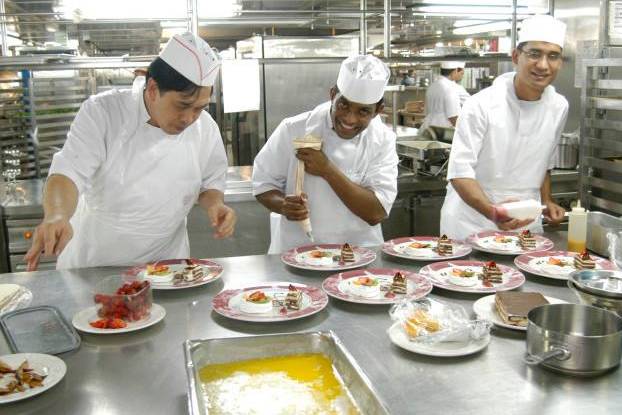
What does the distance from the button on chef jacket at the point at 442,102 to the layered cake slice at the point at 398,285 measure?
3.94 metres

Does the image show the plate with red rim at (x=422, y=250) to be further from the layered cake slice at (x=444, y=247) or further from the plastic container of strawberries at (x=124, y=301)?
the plastic container of strawberries at (x=124, y=301)

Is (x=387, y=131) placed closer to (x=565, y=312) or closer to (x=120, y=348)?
(x=565, y=312)

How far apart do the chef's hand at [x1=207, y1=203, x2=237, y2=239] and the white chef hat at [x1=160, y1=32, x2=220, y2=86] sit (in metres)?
0.50

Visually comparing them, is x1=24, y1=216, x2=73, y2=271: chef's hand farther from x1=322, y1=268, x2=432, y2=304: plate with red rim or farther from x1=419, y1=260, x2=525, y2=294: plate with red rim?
x1=419, y1=260, x2=525, y2=294: plate with red rim

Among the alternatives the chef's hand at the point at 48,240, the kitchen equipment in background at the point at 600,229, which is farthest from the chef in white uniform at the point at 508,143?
the chef's hand at the point at 48,240

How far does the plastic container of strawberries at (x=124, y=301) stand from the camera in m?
1.72

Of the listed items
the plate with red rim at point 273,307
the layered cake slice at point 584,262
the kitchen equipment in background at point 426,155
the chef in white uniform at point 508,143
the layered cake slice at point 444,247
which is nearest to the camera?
the plate with red rim at point 273,307

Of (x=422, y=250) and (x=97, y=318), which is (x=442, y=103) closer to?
(x=422, y=250)

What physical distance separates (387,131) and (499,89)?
0.64 metres

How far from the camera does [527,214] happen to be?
2426mm

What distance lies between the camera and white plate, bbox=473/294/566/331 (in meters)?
1.65

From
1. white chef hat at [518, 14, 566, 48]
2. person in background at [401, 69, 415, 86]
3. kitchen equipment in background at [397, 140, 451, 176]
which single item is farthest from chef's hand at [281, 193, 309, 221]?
person in background at [401, 69, 415, 86]

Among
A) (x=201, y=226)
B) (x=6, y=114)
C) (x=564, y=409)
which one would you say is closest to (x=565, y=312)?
(x=564, y=409)

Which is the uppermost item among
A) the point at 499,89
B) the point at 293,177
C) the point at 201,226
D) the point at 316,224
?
the point at 499,89
